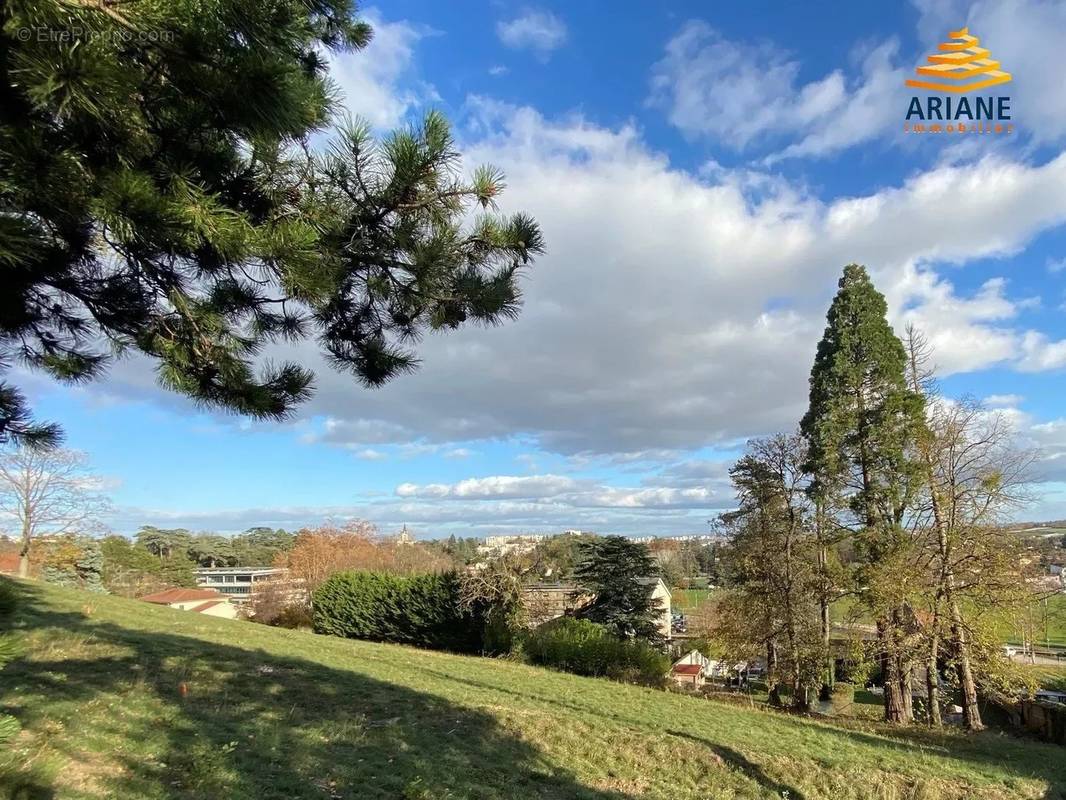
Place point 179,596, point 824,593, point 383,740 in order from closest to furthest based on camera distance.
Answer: point 383,740, point 824,593, point 179,596

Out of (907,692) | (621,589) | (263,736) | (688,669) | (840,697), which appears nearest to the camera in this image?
(263,736)

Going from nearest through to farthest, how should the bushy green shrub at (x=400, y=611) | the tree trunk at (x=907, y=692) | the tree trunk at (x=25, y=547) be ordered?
the tree trunk at (x=907, y=692) < the bushy green shrub at (x=400, y=611) < the tree trunk at (x=25, y=547)

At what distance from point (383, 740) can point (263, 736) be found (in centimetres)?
115

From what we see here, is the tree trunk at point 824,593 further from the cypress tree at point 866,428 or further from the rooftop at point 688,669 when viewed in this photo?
the rooftop at point 688,669

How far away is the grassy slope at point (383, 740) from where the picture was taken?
4.23 metres

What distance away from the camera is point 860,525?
47.8ft

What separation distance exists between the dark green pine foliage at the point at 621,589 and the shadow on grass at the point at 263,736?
1427 cm

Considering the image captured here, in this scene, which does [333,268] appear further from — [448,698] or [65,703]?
[448,698]

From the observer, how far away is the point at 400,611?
20.9 m

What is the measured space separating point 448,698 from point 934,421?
11750 mm

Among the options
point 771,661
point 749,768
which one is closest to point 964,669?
point 771,661

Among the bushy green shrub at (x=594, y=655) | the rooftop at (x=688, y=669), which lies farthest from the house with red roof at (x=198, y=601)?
the bushy green shrub at (x=594, y=655)

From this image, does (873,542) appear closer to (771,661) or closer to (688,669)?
(771,661)

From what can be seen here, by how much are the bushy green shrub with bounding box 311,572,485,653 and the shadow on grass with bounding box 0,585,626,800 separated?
12104 millimetres
